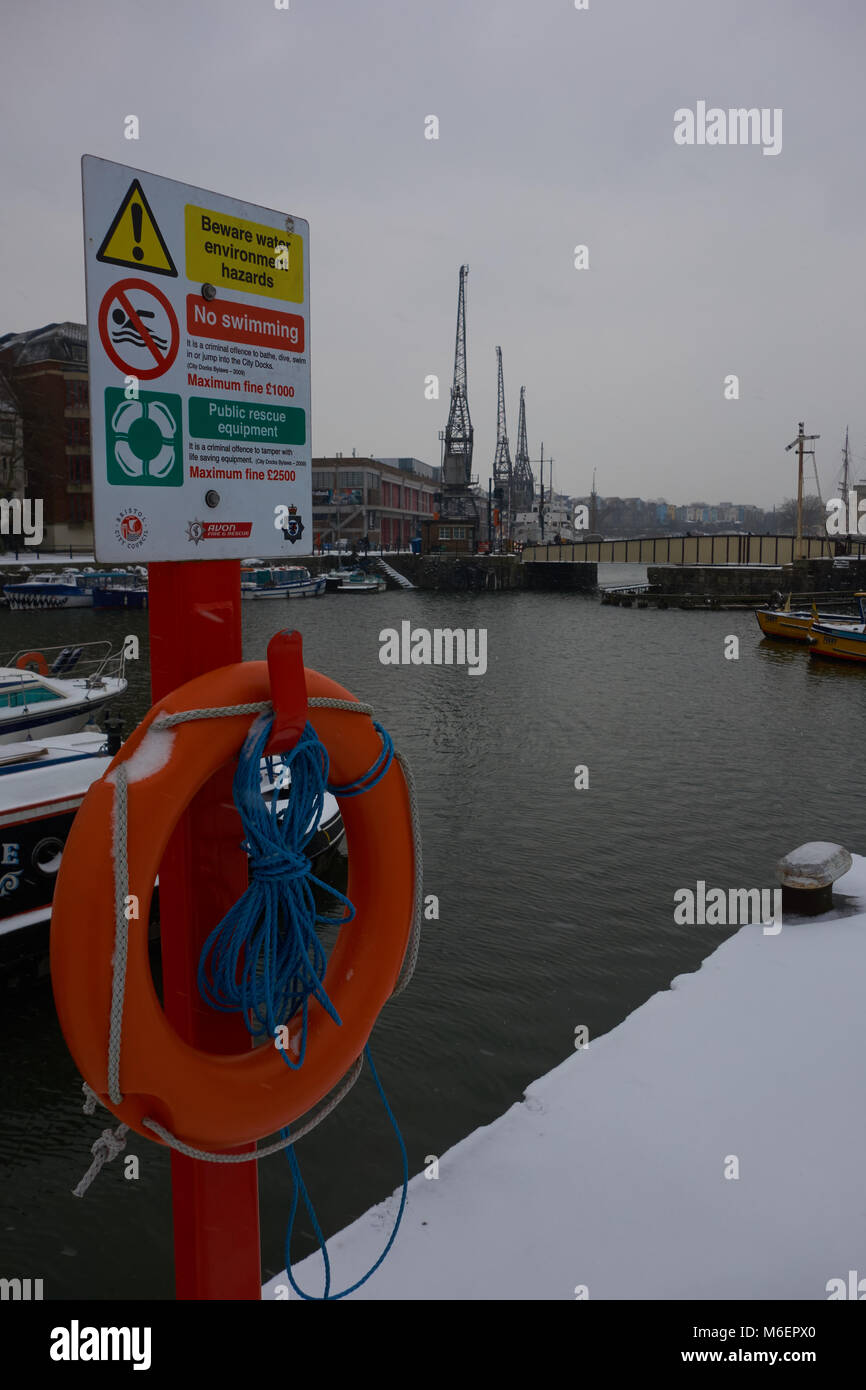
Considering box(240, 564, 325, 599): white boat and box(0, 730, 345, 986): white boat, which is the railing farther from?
box(0, 730, 345, 986): white boat

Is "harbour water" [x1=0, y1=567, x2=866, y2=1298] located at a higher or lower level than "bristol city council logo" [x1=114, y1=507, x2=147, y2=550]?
lower

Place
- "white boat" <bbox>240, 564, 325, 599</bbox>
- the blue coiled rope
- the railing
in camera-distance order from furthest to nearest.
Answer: the railing
"white boat" <bbox>240, 564, 325, 599</bbox>
the blue coiled rope

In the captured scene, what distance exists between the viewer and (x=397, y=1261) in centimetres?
383

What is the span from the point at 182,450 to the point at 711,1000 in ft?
17.0

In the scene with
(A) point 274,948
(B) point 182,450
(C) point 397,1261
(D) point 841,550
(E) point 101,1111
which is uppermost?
(D) point 841,550

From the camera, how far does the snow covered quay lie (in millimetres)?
3709

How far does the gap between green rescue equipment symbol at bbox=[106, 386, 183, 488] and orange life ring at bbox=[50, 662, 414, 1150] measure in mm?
499

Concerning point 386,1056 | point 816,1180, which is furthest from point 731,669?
point 816,1180

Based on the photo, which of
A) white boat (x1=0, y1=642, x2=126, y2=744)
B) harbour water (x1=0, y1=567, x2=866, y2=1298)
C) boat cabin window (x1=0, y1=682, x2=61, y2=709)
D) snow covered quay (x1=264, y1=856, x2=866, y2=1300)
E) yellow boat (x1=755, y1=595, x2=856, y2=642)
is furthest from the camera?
yellow boat (x1=755, y1=595, x2=856, y2=642)

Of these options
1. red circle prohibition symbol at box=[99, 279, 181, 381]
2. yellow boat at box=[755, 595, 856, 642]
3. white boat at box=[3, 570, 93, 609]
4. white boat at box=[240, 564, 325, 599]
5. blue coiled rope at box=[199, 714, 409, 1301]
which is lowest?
blue coiled rope at box=[199, 714, 409, 1301]

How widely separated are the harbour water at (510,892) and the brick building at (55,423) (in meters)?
42.7

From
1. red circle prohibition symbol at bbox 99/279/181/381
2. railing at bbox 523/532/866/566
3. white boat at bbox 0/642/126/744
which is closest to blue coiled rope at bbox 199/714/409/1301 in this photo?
red circle prohibition symbol at bbox 99/279/181/381

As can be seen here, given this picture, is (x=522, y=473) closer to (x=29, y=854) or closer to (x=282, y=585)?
(x=282, y=585)
